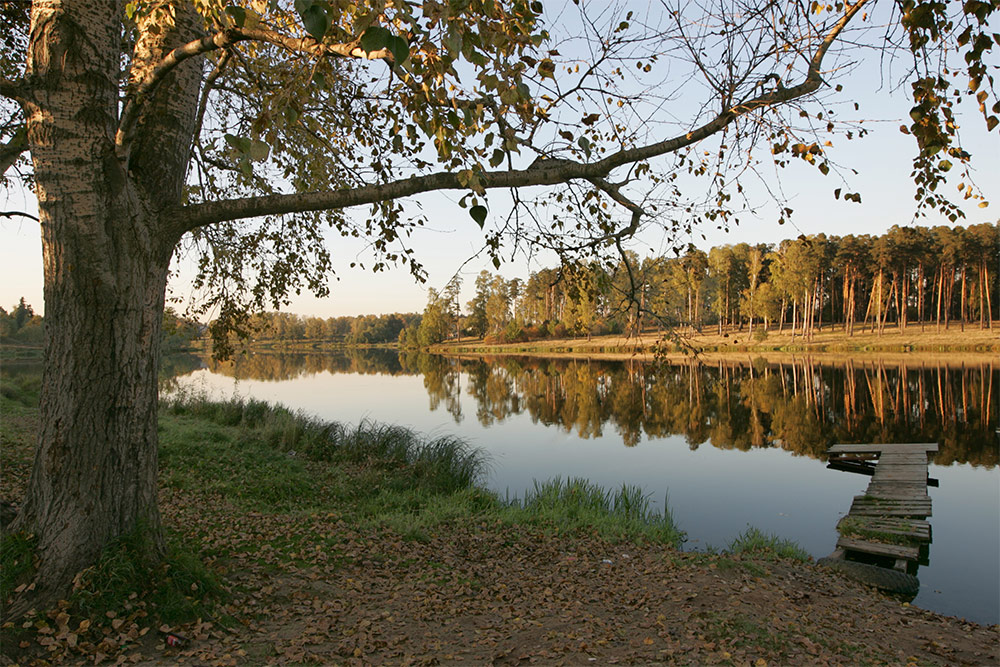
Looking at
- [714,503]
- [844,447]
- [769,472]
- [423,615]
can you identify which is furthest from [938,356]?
[423,615]

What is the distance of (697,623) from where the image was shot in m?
4.82

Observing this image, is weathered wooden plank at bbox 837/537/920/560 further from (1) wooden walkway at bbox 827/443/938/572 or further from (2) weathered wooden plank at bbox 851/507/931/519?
(2) weathered wooden plank at bbox 851/507/931/519

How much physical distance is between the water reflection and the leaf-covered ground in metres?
4.98

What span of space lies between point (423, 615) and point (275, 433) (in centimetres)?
1046

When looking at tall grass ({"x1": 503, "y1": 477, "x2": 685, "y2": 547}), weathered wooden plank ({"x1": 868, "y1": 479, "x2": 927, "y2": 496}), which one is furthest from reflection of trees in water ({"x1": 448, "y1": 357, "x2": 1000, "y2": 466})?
weathered wooden plank ({"x1": 868, "y1": 479, "x2": 927, "y2": 496})

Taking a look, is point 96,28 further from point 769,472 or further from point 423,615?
point 769,472

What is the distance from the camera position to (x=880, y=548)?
820 centimetres

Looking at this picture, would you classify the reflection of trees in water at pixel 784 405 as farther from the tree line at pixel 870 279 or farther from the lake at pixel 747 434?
the tree line at pixel 870 279

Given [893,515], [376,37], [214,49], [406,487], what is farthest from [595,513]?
[376,37]

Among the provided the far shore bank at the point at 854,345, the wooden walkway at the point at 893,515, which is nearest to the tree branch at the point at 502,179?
the wooden walkway at the point at 893,515

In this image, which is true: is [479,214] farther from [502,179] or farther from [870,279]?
[870,279]

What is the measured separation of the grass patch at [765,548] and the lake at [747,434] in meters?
0.57

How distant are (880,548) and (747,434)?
1060 cm

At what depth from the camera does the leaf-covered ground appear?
4.02 m
